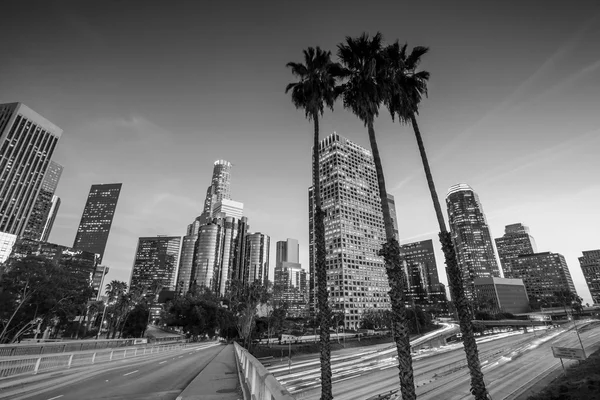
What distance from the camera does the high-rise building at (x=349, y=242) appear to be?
547 feet

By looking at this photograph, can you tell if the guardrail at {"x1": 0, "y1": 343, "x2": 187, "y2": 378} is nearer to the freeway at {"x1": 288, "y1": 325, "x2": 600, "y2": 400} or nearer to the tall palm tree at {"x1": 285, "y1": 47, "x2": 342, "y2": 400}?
the tall palm tree at {"x1": 285, "y1": 47, "x2": 342, "y2": 400}

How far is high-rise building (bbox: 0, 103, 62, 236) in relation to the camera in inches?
5871

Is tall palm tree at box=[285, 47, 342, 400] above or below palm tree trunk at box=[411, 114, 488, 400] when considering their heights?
above

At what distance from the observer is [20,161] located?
156 metres

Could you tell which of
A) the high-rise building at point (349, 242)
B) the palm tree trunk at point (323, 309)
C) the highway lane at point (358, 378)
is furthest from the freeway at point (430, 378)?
the high-rise building at point (349, 242)

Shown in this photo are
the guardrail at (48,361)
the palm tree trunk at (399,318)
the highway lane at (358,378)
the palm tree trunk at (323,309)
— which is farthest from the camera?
the highway lane at (358,378)

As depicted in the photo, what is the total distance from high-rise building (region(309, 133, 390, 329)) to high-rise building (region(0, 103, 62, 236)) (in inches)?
6839

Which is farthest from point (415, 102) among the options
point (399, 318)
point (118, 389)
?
point (118, 389)

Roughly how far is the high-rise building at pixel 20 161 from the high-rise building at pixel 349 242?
174 meters

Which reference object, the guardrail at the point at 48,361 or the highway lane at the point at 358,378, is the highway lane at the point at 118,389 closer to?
the guardrail at the point at 48,361

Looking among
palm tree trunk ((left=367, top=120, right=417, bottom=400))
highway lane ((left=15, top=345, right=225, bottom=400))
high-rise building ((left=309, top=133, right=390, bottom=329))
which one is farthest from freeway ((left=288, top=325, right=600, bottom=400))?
high-rise building ((left=309, top=133, right=390, bottom=329))

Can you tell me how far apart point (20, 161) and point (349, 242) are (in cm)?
20056

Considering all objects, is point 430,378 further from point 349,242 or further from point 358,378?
point 349,242

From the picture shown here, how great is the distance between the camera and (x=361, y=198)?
197 metres
